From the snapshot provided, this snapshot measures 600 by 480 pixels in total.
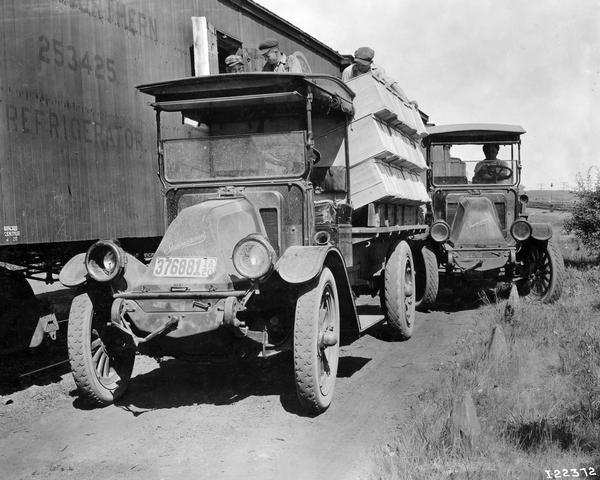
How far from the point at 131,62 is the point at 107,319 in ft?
12.8

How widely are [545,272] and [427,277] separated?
1.74 meters

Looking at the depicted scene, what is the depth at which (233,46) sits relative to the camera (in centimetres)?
1003

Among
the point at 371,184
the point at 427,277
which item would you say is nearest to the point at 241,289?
the point at 371,184

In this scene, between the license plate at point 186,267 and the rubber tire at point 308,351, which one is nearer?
the rubber tire at point 308,351

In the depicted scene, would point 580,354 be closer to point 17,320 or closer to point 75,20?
point 17,320

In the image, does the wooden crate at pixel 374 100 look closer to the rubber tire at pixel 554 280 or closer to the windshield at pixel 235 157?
the windshield at pixel 235 157

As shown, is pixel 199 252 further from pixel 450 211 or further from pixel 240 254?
pixel 450 211

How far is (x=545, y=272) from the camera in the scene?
9.16 m

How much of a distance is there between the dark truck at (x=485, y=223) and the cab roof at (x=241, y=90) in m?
4.10

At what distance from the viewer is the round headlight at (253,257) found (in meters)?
4.35

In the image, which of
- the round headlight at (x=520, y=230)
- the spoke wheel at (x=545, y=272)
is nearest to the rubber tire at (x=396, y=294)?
the round headlight at (x=520, y=230)

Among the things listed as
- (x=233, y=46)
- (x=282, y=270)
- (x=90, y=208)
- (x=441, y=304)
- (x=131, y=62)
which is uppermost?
(x=233, y=46)

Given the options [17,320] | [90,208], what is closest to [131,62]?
[90,208]

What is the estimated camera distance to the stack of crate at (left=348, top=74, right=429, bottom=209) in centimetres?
660
